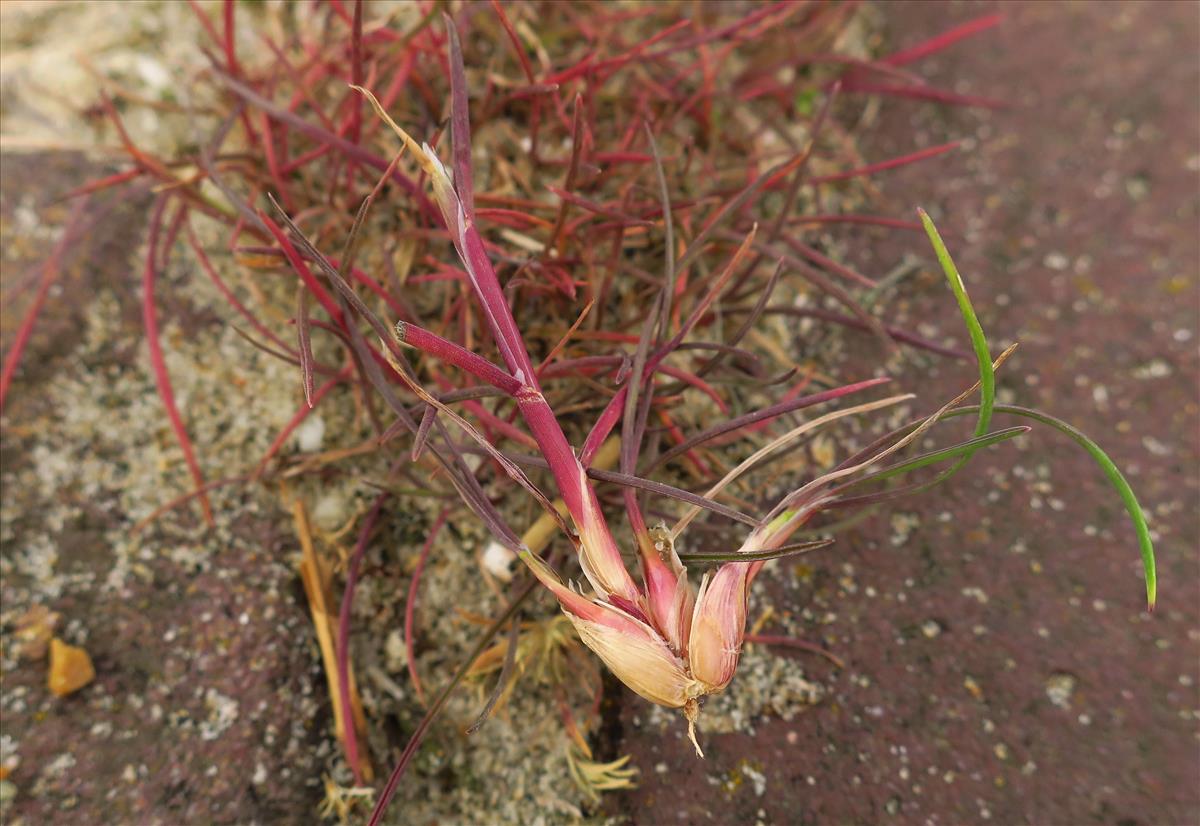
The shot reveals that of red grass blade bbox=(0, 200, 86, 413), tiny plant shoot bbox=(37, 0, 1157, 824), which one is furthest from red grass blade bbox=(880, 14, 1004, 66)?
red grass blade bbox=(0, 200, 86, 413)

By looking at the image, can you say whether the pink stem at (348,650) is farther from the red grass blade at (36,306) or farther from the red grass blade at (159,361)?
the red grass blade at (36,306)

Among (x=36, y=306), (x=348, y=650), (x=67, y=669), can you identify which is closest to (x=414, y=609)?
(x=348, y=650)

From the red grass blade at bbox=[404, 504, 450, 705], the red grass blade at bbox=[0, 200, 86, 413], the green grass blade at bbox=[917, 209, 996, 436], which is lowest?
the red grass blade at bbox=[404, 504, 450, 705]

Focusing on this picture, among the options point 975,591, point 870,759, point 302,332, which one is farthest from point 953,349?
point 302,332

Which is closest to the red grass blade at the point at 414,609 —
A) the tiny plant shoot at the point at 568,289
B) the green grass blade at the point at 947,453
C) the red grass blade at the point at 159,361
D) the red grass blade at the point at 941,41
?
the tiny plant shoot at the point at 568,289

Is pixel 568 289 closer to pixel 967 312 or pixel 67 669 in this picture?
pixel 967 312

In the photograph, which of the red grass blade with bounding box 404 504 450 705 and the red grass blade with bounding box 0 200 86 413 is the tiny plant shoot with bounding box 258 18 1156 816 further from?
the red grass blade with bounding box 0 200 86 413

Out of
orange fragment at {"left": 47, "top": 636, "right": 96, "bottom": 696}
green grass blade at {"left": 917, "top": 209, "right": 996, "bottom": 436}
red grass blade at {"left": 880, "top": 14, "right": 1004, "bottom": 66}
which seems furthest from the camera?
red grass blade at {"left": 880, "top": 14, "right": 1004, "bottom": 66}

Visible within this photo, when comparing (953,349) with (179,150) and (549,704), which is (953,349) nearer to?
(549,704)
